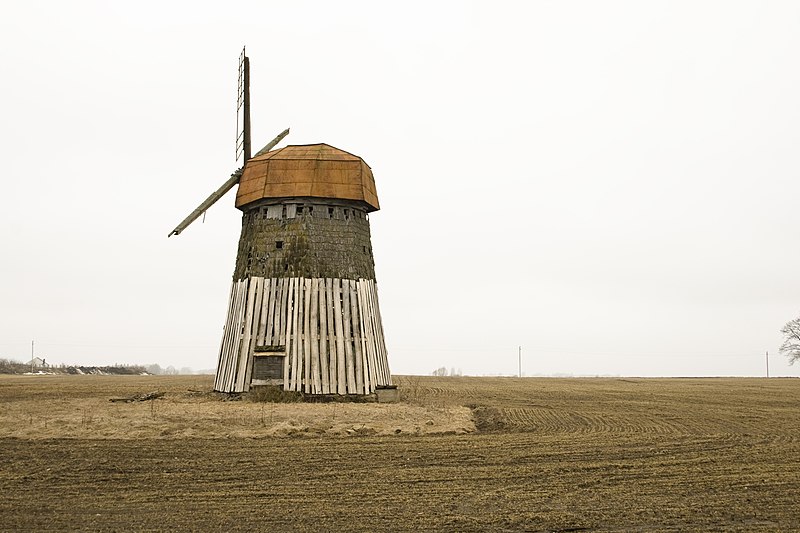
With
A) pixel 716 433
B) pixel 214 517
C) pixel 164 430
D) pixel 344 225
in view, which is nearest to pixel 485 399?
pixel 344 225

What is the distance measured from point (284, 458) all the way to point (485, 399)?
693 inches

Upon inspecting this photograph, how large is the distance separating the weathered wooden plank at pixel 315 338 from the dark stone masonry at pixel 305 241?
55 cm

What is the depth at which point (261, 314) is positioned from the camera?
28125mm

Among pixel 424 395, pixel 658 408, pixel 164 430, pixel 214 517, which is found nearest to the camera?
pixel 214 517

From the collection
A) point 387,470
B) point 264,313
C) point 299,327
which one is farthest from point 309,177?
point 387,470

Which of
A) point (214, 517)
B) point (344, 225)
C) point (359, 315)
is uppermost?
point (344, 225)

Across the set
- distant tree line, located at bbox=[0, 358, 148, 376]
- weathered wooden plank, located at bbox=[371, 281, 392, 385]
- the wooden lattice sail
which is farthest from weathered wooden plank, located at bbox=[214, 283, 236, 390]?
distant tree line, located at bbox=[0, 358, 148, 376]

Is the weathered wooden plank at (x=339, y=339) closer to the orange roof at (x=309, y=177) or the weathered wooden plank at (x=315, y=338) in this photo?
the weathered wooden plank at (x=315, y=338)

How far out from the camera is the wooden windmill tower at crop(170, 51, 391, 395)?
90.9 feet

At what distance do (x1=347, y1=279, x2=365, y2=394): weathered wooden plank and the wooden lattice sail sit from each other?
0.04 metres

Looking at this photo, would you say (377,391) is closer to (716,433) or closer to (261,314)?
(261,314)

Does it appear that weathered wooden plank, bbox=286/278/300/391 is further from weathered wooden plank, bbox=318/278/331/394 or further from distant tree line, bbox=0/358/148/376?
distant tree line, bbox=0/358/148/376

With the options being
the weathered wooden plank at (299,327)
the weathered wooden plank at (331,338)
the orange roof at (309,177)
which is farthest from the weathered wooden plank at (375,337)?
the orange roof at (309,177)

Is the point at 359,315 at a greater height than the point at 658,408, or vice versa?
the point at 359,315
